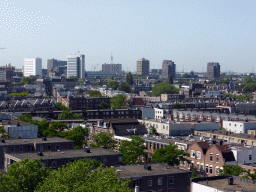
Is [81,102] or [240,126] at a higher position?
[81,102]

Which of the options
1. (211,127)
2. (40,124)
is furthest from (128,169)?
(211,127)

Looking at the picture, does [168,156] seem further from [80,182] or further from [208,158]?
[80,182]

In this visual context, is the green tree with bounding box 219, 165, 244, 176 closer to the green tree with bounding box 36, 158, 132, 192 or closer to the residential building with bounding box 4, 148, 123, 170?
the residential building with bounding box 4, 148, 123, 170

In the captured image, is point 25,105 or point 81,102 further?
point 81,102

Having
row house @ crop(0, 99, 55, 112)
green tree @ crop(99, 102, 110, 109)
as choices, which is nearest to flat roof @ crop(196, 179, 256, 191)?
row house @ crop(0, 99, 55, 112)

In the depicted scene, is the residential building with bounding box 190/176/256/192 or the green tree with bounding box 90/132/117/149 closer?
the residential building with bounding box 190/176/256/192

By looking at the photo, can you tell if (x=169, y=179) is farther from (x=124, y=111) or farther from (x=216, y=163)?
(x=124, y=111)

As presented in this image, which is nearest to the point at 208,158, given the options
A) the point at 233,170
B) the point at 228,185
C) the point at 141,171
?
the point at 233,170
